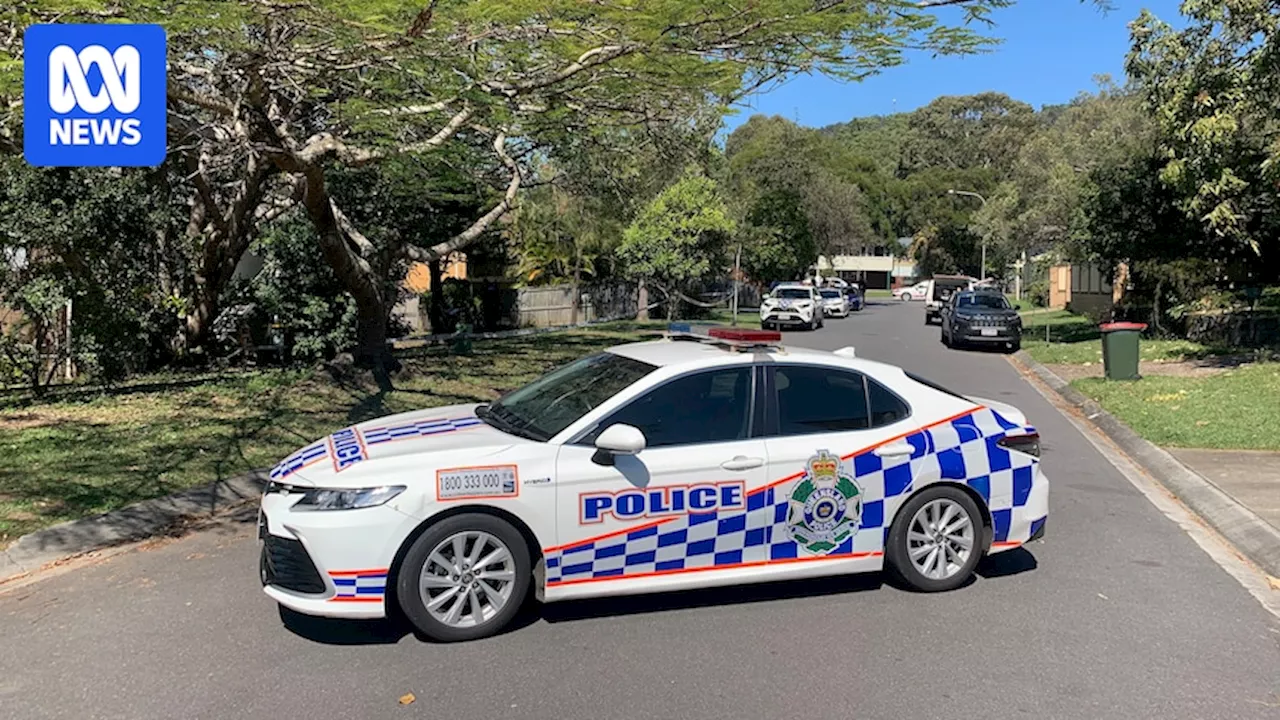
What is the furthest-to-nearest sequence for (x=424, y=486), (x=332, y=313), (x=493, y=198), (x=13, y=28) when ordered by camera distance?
(x=493, y=198) → (x=332, y=313) → (x=13, y=28) → (x=424, y=486)

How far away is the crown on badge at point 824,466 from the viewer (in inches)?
216

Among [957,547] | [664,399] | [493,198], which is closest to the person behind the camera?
[664,399]

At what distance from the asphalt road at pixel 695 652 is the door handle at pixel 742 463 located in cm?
81

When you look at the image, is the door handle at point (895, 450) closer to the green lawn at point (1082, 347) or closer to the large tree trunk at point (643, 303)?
the green lawn at point (1082, 347)

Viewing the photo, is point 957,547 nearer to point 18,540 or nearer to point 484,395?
point 18,540

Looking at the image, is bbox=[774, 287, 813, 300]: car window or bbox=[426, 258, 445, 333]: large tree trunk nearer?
bbox=[426, 258, 445, 333]: large tree trunk

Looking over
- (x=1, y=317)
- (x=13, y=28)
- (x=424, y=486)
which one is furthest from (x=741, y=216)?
(x=424, y=486)

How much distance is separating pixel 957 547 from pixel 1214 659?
56.0 inches

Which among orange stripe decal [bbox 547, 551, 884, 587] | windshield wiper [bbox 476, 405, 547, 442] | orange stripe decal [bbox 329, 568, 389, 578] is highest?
windshield wiper [bbox 476, 405, 547, 442]

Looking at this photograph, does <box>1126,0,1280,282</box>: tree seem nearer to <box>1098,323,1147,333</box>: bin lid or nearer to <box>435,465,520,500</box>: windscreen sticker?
<box>1098,323,1147,333</box>: bin lid

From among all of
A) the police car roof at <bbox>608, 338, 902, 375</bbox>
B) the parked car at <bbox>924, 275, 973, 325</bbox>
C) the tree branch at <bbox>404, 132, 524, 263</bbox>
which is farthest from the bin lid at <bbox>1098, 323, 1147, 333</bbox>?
the parked car at <bbox>924, 275, 973, 325</bbox>

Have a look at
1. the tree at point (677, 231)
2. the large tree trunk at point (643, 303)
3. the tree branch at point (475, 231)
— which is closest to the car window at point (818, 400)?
the tree branch at point (475, 231)

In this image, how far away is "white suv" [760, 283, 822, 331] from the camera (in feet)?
113

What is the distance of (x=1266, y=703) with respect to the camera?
433 centimetres
